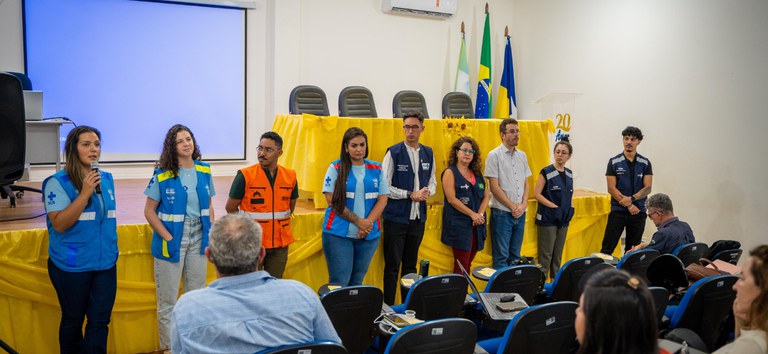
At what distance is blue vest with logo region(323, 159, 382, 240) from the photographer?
4434 millimetres

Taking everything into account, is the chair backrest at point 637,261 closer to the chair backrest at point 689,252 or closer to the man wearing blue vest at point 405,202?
the chair backrest at point 689,252

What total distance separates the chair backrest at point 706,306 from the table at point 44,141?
4778 millimetres

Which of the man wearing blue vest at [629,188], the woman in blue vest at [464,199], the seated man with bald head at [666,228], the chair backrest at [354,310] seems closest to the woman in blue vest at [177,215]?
the chair backrest at [354,310]

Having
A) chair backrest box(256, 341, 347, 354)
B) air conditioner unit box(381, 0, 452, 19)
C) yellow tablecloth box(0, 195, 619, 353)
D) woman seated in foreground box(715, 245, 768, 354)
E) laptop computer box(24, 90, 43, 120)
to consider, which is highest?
air conditioner unit box(381, 0, 452, 19)

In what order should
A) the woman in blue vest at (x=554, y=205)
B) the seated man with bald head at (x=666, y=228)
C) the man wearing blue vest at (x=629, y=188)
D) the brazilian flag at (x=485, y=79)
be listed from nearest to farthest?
1. the seated man with bald head at (x=666, y=228)
2. the woman in blue vest at (x=554, y=205)
3. the man wearing blue vest at (x=629, y=188)
4. the brazilian flag at (x=485, y=79)

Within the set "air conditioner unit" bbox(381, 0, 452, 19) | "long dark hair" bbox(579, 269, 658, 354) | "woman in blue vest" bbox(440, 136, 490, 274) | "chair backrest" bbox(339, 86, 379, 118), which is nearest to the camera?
"long dark hair" bbox(579, 269, 658, 354)

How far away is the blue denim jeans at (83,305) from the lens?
11.1ft

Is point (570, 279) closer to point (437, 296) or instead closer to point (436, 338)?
point (437, 296)

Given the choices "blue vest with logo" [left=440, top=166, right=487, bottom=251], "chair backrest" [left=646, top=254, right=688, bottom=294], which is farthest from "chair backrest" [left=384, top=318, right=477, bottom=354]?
"blue vest with logo" [left=440, top=166, right=487, bottom=251]

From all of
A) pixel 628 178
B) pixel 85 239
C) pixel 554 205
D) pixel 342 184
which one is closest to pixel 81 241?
pixel 85 239

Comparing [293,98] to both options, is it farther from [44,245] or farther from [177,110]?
[44,245]

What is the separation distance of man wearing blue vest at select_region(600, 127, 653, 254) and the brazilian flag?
303 centimetres

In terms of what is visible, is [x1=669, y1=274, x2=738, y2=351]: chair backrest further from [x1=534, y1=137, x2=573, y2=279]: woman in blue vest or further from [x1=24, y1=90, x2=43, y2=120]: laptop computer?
[x1=24, y1=90, x2=43, y2=120]: laptop computer

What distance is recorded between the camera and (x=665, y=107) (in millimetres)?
7535
